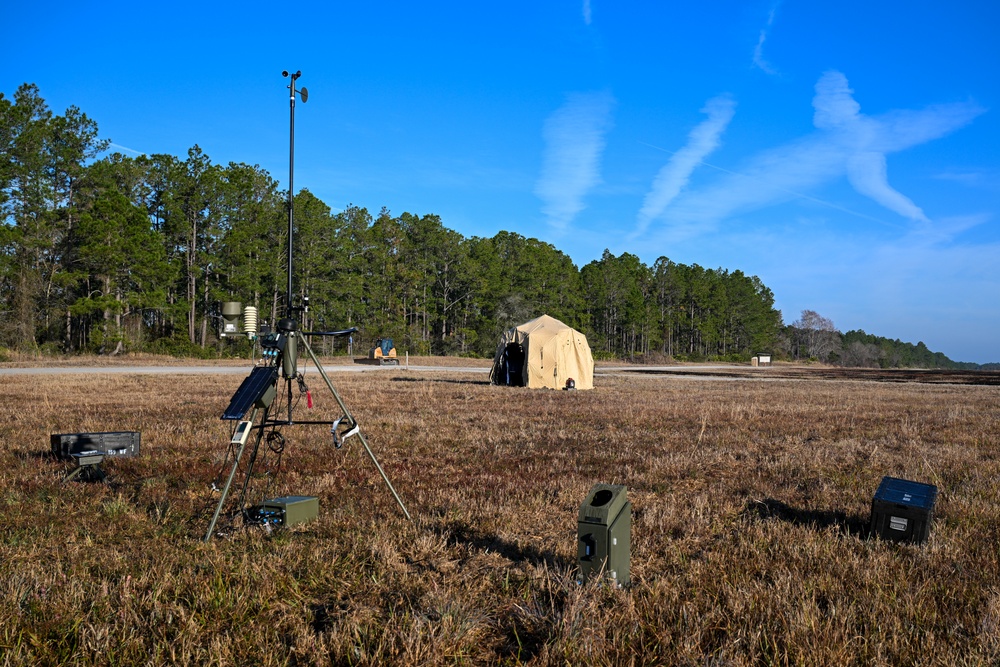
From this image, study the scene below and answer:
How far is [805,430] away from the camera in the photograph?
36.8ft

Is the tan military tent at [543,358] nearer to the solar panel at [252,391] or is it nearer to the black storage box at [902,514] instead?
the black storage box at [902,514]

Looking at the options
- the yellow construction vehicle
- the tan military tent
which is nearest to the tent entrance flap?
the tan military tent

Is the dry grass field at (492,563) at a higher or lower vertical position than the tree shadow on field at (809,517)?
higher

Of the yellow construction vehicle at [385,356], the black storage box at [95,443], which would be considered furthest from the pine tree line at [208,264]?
the black storage box at [95,443]

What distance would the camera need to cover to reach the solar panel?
4055mm

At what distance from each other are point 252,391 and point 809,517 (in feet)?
15.5

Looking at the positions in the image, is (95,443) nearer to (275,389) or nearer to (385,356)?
(275,389)

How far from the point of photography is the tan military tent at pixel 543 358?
2234cm

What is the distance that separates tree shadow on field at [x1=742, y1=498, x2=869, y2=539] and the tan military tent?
1639 cm

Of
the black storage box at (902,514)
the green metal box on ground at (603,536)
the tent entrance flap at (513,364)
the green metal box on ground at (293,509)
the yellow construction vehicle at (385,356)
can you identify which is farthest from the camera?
the yellow construction vehicle at (385,356)

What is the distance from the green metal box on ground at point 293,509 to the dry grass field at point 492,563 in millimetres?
Answer: 93

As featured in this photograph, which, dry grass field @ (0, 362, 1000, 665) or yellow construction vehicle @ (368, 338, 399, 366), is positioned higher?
yellow construction vehicle @ (368, 338, 399, 366)

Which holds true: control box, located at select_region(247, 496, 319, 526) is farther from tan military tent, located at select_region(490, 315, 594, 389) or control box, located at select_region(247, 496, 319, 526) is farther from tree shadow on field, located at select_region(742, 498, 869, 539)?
tan military tent, located at select_region(490, 315, 594, 389)

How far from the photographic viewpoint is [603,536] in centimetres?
362
